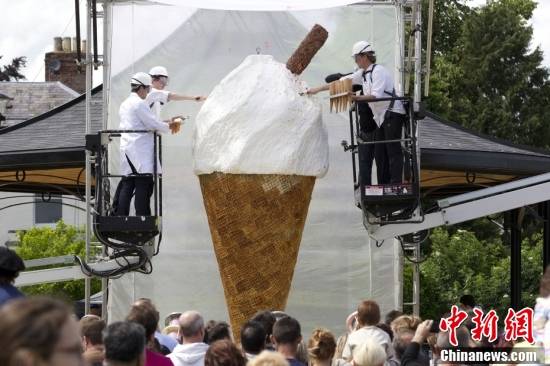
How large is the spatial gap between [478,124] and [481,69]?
10.1 feet

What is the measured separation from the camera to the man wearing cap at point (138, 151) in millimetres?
12508

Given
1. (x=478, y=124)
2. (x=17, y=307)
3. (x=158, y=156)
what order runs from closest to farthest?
Result: (x=17, y=307) < (x=158, y=156) < (x=478, y=124)

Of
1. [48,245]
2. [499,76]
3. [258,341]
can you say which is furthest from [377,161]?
[499,76]

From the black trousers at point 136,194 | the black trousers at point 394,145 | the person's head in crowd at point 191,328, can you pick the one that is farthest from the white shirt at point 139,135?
the person's head in crowd at point 191,328

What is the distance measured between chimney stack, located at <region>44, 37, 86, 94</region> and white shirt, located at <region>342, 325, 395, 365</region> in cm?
4995

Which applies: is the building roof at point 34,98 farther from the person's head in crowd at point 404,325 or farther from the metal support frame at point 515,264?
the person's head in crowd at point 404,325

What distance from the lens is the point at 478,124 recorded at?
2061 inches

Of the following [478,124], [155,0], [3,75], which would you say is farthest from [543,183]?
[3,75]

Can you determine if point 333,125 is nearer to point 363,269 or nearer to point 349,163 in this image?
point 349,163

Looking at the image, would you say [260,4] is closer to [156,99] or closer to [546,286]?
[156,99]

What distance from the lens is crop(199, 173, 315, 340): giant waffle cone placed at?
11414mm

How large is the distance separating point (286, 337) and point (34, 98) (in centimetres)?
5791

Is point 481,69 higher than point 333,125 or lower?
higher

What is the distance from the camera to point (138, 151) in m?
12.6
